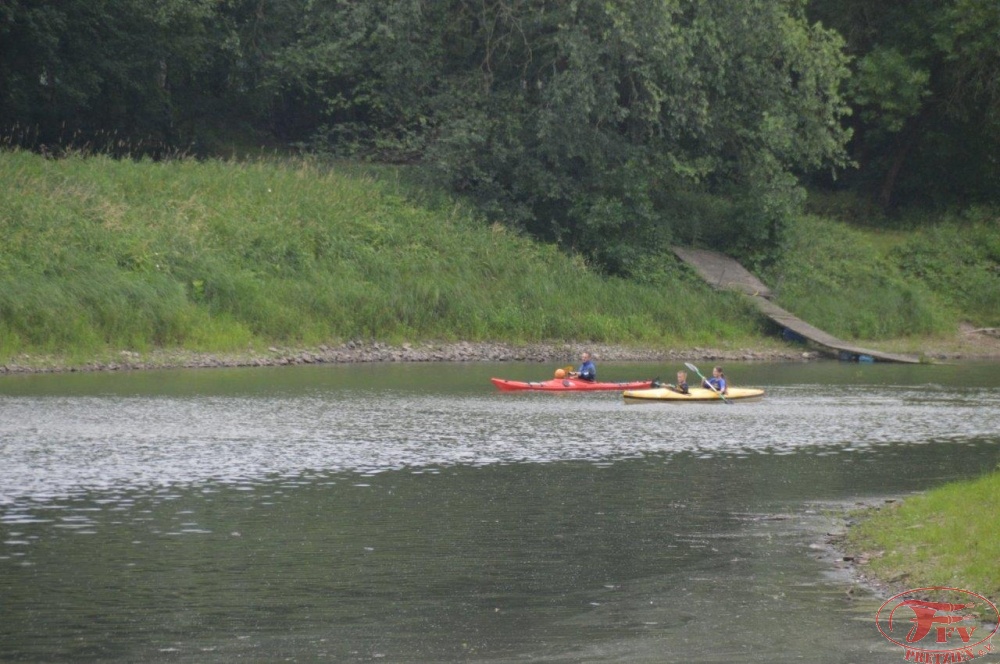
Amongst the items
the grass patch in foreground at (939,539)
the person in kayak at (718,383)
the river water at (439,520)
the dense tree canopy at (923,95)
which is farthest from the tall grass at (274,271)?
the grass patch in foreground at (939,539)

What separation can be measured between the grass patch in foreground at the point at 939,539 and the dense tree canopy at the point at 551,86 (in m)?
29.7

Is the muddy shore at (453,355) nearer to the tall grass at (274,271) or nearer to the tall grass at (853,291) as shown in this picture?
the tall grass at (274,271)

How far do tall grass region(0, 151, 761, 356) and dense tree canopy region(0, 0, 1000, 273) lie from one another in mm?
2851

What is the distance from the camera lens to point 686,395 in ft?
101

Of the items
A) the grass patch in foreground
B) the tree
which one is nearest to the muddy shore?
the tree

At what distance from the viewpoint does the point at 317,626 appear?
11.5m

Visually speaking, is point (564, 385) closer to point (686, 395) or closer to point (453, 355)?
point (686, 395)

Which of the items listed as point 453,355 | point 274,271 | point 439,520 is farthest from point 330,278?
point 439,520

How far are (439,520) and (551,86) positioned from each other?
1221 inches

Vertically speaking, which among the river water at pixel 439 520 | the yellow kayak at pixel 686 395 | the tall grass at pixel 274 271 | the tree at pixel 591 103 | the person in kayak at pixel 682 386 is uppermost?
the tree at pixel 591 103

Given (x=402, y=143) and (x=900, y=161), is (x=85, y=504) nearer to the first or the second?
(x=402, y=143)

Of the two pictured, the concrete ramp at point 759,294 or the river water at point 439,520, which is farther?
the concrete ramp at point 759,294

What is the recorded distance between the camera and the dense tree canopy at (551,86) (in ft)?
149

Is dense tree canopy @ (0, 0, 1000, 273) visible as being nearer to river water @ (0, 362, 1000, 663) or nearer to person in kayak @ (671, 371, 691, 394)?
person in kayak @ (671, 371, 691, 394)
